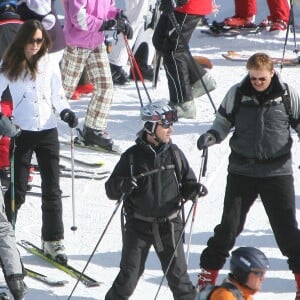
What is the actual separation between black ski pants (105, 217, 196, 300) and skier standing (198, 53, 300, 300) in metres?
0.43

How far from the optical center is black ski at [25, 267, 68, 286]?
7341 mm

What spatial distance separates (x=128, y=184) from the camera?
6.29m

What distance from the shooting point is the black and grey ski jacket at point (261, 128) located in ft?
22.0

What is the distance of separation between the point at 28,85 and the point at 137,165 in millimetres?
1354

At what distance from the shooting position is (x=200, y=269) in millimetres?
7250

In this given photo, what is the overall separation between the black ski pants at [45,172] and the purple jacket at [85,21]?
2322mm

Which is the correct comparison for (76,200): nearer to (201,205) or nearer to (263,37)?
(201,205)

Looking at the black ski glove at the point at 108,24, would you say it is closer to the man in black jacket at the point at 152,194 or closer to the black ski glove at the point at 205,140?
the black ski glove at the point at 205,140

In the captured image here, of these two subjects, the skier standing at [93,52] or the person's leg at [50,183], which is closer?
the person's leg at [50,183]

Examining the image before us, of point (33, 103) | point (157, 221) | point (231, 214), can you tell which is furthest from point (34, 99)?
point (231, 214)

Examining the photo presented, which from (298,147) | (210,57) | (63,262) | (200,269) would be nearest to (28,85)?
(63,262)

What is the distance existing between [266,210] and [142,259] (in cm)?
95

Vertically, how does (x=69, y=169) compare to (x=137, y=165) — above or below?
below

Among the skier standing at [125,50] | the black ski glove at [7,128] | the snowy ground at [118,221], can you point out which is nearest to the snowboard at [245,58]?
the snowy ground at [118,221]
